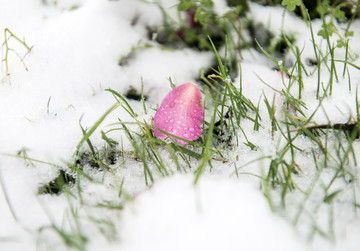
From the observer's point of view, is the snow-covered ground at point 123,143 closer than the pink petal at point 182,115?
Yes

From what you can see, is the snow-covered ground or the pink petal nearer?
the snow-covered ground

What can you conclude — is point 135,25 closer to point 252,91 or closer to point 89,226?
point 252,91

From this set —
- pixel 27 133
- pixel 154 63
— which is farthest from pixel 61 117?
pixel 154 63
